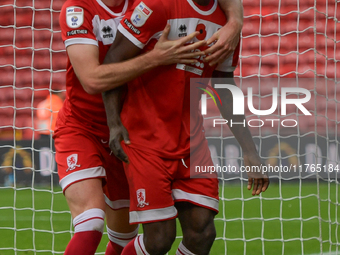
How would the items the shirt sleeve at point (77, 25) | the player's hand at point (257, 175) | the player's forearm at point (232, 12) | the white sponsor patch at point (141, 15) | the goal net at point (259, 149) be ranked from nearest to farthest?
the white sponsor patch at point (141, 15) < the shirt sleeve at point (77, 25) < the player's forearm at point (232, 12) < the player's hand at point (257, 175) < the goal net at point (259, 149)

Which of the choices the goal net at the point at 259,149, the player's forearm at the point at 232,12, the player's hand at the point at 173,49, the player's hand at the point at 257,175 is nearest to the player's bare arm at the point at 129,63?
the player's hand at the point at 173,49

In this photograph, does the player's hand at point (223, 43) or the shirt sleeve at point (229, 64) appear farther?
the shirt sleeve at point (229, 64)

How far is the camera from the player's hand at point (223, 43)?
6.54 feet

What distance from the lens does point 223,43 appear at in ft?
6.59

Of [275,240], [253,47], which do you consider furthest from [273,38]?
[275,240]

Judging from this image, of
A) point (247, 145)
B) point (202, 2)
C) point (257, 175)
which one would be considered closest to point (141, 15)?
point (202, 2)

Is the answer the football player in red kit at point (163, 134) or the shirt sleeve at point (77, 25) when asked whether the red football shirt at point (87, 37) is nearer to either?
the shirt sleeve at point (77, 25)

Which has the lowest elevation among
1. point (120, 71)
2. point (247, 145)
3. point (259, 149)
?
point (259, 149)

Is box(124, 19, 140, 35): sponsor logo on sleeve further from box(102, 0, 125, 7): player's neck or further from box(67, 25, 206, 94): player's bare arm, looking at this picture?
box(102, 0, 125, 7): player's neck

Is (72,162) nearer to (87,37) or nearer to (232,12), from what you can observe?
(87,37)

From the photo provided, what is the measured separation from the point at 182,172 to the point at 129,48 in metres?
0.58

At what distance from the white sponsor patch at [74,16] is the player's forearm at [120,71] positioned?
0.82ft

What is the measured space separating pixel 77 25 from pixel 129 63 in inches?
12.6

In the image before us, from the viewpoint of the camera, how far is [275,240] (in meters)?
3.67
